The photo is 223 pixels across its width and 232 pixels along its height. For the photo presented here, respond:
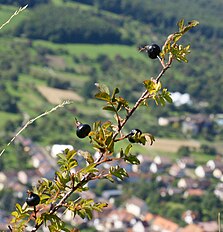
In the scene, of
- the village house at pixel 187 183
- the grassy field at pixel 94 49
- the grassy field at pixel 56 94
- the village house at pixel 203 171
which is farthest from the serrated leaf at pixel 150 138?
the grassy field at pixel 94 49

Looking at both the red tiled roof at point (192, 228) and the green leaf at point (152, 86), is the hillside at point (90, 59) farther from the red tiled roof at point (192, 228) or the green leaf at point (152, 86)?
the green leaf at point (152, 86)

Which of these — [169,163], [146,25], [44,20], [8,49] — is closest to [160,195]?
[169,163]

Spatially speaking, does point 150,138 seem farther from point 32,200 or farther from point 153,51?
point 32,200

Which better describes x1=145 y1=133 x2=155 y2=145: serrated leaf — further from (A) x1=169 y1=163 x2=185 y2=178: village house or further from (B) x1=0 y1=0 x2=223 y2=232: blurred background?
(A) x1=169 y1=163 x2=185 y2=178: village house

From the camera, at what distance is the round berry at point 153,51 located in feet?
7.59

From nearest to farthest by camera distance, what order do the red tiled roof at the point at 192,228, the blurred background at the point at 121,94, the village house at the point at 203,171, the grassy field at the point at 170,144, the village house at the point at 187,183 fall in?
1. the red tiled roof at the point at 192,228
2. the blurred background at the point at 121,94
3. the village house at the point at 187,183
4. the village house at the point at 203,171
5. the grassy field at the point at 170,144

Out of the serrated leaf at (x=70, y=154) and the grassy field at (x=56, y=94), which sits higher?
the serrated leaf at (x=70, y=154)

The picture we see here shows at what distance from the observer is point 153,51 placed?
2.33 m

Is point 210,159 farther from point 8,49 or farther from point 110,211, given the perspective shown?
point 8,49

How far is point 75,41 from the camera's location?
319 ft

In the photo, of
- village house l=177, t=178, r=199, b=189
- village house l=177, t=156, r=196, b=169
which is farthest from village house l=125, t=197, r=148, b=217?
village house l=177, t=156, r=196, b=169

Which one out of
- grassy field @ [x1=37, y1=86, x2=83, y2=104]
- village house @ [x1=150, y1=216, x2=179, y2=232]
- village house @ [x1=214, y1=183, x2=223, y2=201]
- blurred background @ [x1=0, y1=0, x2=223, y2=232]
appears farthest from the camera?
grassy field @ [x1=37, y1=86, x2=83, y2=104]

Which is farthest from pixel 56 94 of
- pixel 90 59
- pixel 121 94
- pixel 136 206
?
pixel 136 206

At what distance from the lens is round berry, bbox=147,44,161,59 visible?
231 centimetres
